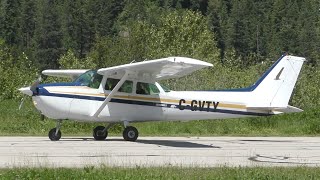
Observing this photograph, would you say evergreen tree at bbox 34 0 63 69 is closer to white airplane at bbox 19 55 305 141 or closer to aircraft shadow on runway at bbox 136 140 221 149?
white airplane at bbox 19 55 305 141

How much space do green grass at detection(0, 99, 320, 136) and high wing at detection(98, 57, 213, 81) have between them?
3912mm

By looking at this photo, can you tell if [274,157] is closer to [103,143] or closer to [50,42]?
[103,143]

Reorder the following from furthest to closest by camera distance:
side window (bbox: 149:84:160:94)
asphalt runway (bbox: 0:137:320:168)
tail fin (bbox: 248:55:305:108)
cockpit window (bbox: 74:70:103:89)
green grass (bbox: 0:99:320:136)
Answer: green grass (bbox: 0:99:320:136), tail fin (bbox: 248:55:305:108), side window (bbox: 149:84:160:94), cockpit window (bbox: 74:70:103:89), asphalt runway (bbox: 0:137:320:168)

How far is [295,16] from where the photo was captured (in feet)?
523

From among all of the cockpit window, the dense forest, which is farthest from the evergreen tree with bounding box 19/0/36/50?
the cockpit window

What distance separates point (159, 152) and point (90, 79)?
4.59 meters

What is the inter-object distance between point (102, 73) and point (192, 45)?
7144 cm

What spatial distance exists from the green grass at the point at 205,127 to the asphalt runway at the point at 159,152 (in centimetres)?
360

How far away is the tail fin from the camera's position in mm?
22812

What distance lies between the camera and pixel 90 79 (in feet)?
71.8

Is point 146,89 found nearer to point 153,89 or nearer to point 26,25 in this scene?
point 153,89

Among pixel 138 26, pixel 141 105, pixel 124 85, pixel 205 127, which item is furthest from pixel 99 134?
pixel 138 26

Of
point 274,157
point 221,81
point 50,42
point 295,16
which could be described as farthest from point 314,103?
point 295,16

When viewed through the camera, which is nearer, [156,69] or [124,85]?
[156,69]
